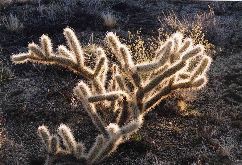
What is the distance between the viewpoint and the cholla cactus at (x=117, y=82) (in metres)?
5.20

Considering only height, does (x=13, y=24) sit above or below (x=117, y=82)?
below

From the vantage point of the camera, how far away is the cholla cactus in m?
5.20

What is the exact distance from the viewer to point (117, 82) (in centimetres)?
552

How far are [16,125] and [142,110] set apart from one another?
69.1 inches

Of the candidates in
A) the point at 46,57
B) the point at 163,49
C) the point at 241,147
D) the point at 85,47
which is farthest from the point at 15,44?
the point at 241,147

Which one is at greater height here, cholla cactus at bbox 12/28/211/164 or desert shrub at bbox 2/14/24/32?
cholla cactus at bbox 12/28/211/164

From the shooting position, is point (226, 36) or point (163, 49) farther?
point (226, 36)

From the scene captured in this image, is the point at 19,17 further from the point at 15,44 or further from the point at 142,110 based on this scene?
the point at 142,110

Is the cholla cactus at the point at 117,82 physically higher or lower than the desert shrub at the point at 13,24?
higher

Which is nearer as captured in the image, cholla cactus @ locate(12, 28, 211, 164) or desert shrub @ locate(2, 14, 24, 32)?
cholla cactus @ locate(12, 28, 211, 164)

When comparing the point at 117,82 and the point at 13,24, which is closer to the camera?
the point at 117,82

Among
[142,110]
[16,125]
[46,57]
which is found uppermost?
[46,57]

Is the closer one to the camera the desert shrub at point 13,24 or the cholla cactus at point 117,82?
the cholla cactus at point 117,82

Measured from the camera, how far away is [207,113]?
6.51 metres
